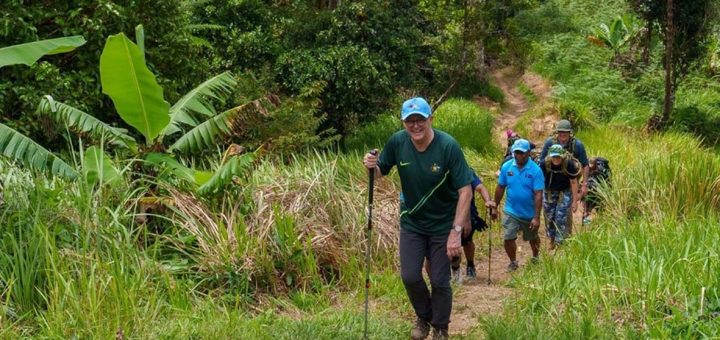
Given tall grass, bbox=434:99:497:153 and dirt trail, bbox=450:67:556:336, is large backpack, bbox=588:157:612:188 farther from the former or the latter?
tall grass, bbox=434:99:497:153

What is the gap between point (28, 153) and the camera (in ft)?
25.3

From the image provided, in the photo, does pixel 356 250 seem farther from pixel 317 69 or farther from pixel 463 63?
pixel 463 63

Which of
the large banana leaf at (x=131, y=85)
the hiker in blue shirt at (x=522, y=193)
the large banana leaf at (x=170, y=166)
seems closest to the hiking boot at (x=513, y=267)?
the hiker in blue shirt at (x=522, y=193)

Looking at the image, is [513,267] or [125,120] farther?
[513,267]

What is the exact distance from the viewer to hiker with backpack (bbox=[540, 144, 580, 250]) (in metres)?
9.51

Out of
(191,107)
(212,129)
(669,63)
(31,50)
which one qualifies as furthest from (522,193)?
(669,63)

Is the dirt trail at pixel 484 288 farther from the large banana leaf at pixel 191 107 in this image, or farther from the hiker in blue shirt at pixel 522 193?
the large banana leaf at pixel 191 107

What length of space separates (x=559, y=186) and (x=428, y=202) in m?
4.12

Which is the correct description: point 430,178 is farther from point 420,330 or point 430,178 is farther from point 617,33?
point 617,33

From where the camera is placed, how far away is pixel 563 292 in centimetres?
641

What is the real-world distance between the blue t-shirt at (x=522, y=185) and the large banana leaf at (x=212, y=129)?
324cm

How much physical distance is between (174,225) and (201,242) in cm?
49

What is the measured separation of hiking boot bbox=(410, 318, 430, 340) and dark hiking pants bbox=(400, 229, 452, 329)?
118 mm

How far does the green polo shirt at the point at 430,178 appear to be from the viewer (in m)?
5.88
